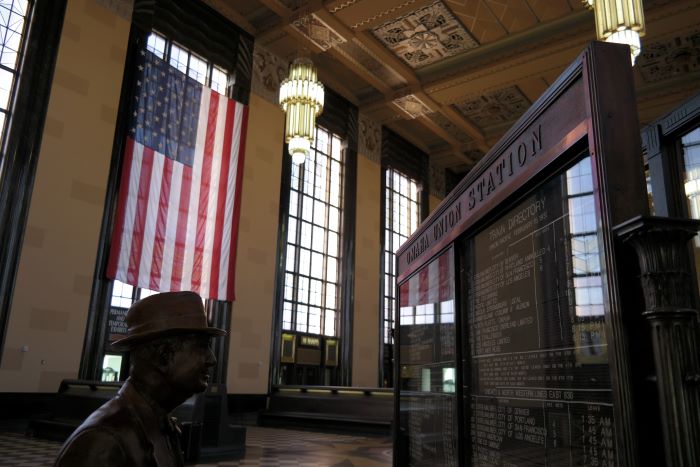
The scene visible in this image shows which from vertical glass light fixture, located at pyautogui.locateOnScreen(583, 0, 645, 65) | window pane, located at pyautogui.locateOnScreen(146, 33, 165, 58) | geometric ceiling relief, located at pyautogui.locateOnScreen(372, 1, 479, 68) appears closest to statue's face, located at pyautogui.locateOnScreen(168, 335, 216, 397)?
vertical glass light fixture, located at pyautogui.locateOnScreen(583, 0, 645, 65)

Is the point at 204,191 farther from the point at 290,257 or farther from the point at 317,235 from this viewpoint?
the point at 317,235

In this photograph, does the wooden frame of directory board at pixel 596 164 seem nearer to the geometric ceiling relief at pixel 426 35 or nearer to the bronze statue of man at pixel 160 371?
the bronze statue of man at pixel 160 371

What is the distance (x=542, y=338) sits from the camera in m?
1.50

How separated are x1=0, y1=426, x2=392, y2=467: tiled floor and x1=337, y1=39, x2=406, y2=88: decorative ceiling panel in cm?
871

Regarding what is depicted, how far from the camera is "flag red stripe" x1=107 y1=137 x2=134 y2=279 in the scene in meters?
9.06

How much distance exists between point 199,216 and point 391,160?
787 centimetres

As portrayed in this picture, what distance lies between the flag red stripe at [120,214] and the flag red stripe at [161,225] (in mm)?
601

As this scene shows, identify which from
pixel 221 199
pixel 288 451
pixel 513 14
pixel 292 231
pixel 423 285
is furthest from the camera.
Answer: pixel 292 231

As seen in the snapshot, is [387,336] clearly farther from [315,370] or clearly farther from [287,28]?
[287,28]

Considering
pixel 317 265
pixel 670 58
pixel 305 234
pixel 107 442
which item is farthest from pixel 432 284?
pixel 670 58

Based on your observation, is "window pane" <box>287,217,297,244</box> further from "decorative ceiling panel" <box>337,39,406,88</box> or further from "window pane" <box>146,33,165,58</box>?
"window pane" <box>146,33,165,58</box>

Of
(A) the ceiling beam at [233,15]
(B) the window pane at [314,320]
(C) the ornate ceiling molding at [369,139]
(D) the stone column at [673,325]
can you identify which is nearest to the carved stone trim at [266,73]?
(A) the ceiling beam at [233,15]

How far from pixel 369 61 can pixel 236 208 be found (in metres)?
5.31

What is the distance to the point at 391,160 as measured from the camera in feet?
55.3
